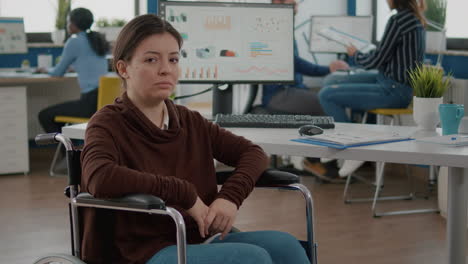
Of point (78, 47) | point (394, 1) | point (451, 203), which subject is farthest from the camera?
point (78, 47)

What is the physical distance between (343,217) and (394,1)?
1299 mm

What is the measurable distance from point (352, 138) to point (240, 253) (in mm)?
755

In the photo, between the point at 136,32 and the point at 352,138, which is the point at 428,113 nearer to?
the point at 352,138

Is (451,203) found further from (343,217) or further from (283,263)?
(343,217)

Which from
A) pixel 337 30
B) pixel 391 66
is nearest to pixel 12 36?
pixel 337 30

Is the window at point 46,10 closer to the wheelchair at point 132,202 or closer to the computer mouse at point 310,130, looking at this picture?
the computer mouse at point 310,130

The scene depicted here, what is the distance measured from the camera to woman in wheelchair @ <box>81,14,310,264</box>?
Answer: 5.36 ft

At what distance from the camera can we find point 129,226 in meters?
1.74

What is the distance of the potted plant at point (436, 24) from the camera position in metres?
4.93

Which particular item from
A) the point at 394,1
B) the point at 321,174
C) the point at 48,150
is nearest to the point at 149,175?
the point at 394,1

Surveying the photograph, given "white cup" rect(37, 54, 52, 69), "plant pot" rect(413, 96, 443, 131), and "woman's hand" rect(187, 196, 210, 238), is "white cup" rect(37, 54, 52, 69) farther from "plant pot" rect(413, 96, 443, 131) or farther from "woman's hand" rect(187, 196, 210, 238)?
"woman's hand" rect(187, 196, 210, 238)

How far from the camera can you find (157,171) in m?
1.78

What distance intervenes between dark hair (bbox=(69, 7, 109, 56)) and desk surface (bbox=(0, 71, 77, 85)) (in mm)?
350

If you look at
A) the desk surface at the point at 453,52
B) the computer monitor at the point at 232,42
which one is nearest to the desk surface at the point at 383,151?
the computer monitor at the point at 232,42
